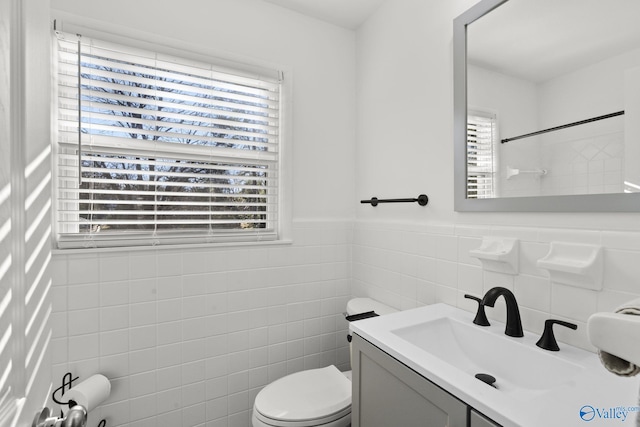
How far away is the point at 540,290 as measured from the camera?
1.08m

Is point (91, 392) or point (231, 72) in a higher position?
point (231, 72)

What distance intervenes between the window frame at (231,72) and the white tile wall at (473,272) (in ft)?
1.75

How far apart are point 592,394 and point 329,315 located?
143 cm

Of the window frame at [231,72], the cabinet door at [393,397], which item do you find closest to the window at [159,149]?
the window frame at [231,72]

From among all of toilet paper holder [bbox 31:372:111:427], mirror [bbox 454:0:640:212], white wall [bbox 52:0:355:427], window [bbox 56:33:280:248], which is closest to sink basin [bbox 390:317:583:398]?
mirror [bbox 454:0:640:212]

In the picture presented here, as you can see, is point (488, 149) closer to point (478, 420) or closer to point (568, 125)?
point (568, 125)

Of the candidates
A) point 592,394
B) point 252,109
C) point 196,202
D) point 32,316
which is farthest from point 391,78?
point 32,316

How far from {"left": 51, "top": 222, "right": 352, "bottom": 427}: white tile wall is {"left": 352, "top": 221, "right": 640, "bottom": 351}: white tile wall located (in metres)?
0.28

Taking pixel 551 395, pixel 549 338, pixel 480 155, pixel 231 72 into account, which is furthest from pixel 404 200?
pixel 231 72

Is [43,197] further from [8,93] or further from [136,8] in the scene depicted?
[136,8]

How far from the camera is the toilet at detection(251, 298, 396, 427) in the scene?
129 centimetres

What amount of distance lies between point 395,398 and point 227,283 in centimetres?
106

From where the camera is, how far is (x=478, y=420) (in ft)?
2.33

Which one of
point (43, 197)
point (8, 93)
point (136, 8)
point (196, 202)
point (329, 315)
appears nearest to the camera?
point (8, 93)
